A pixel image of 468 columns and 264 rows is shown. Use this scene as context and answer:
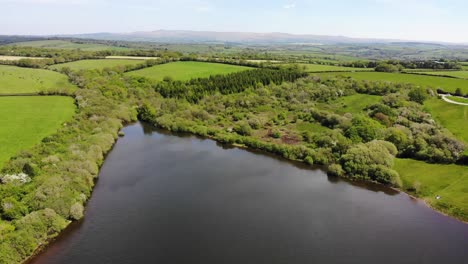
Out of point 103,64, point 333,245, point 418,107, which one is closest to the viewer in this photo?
point 333,245

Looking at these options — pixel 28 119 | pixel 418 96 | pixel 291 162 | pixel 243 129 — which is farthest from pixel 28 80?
pixel 418 96

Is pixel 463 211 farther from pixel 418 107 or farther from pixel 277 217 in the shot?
pixel 418 107

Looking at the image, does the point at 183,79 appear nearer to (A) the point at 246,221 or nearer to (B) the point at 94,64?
(B) the point at 94,64

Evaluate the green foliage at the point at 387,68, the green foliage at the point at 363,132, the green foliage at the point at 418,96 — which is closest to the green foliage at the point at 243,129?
the green foliage at the point at 363,132

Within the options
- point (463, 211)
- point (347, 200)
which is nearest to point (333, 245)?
point (347, 200)

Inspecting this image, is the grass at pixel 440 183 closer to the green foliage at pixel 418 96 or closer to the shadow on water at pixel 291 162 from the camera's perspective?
the shadow on water at pixel 291 162

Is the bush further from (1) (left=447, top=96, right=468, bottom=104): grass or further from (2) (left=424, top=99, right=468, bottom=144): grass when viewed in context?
(1) (left=447, top=96, right=468, bottom=104): grass
